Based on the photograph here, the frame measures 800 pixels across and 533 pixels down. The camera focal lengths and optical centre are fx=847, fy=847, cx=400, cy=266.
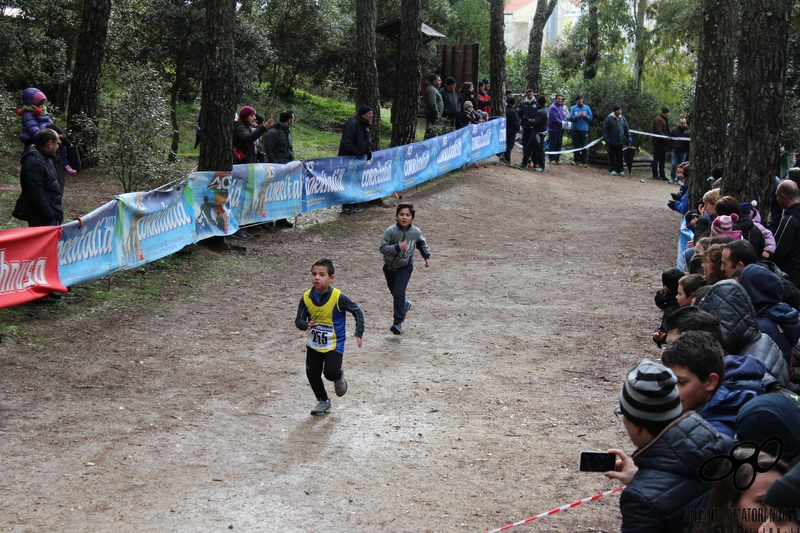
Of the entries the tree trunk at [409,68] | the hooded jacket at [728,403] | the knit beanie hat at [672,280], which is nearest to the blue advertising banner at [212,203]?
the tree trunk at [409,68]

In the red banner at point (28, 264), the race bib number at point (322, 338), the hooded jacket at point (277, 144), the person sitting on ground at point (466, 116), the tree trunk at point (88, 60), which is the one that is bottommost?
the race bib number at point (322, 338)

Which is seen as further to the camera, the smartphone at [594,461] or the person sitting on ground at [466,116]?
the person sitting on ground at [466,116]

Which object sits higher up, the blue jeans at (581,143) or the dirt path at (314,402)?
the blue jeans at (581,143)

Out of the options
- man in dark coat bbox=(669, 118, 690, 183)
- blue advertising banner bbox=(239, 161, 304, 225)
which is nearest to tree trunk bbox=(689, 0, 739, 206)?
blue advertising banner bbox=(239, 161, 304, 225)

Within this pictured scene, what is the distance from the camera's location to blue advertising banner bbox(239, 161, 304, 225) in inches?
575

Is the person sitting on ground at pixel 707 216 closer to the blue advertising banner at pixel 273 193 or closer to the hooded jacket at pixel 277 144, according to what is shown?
the blue advertising banner at pixel 273 193

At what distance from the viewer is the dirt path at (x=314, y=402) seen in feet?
19.0

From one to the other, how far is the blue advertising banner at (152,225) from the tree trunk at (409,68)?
865 cm

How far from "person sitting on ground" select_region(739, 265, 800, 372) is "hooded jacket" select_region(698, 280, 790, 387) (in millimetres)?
408

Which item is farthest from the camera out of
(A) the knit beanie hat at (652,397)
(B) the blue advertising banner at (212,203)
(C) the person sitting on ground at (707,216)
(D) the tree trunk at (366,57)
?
(D) the tree trunk at (366,57)

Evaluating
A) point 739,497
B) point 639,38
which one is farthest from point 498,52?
point 739,497

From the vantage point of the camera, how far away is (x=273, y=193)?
49.8ft

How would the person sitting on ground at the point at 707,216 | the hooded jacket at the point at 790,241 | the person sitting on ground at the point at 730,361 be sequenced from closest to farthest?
the person sitting on ground at the point at 730,361
the hooded jacket at the point at 790,241
the person sitting on ground at the point at 707,216

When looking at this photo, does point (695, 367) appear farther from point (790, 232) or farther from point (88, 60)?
point (88, 60)
